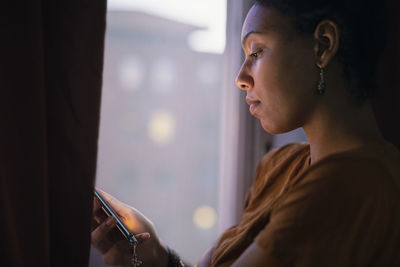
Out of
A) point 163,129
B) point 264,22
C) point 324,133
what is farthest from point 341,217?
point 163,129

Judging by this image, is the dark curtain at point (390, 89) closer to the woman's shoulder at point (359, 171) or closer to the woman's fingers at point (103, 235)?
the woman's shoulder at point (359, 171)

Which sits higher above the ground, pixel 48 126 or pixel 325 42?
pixel 325 42

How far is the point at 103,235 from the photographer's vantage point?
77 centimetres

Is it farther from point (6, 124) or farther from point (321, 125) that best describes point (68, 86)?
point (321, 125)

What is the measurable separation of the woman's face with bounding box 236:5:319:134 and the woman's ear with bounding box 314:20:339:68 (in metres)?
0.01

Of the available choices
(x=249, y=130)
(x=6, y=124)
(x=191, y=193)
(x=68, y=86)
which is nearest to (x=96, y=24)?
(x=68, y=86)

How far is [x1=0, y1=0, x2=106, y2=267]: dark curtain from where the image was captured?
501 mm

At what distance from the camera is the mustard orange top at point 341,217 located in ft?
1.62

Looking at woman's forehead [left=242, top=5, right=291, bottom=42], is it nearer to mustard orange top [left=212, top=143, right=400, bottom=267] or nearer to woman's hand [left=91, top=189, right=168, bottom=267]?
mustard orange top [left=212, top=143, right=400, bottom=267]

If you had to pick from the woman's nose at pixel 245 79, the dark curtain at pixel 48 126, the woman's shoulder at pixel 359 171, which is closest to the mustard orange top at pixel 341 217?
the woman's shoulder at pixel 359 171

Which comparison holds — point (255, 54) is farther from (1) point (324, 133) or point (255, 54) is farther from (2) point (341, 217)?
(2) point (341, 217)

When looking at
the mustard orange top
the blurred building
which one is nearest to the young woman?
the mustard orange top

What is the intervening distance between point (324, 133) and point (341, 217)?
0.64 ft

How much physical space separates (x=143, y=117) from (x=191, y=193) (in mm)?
829
